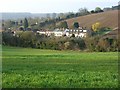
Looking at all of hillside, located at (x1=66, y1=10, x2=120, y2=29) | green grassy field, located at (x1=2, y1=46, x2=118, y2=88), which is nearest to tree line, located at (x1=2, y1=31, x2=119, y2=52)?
hillside, located at (x1=66, y1=10, x2=120, y2=29)

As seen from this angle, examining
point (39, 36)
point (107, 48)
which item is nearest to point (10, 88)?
point (107, 48)

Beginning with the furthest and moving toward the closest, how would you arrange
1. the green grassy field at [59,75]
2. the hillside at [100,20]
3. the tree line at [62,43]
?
the hillside at [100,20] < the tree line at [62,43] < the green grassy field at [59,75]

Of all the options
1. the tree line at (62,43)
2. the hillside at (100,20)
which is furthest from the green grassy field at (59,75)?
the hillside at (100,20)

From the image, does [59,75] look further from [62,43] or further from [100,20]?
[100,20]

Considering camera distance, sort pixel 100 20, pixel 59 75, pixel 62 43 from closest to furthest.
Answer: pixel 59 75, pixel 62 43, pixel 100 20

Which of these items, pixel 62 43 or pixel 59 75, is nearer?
pixel 59 75

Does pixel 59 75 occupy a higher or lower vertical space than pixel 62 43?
higher

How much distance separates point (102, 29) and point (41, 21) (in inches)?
1106

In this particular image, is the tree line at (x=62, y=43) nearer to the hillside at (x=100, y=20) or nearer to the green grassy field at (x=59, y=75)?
the hillside at (x=100, y=20)

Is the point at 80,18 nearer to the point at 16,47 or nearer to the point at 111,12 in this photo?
the point at 111,12

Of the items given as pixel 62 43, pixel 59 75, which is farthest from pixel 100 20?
pixel 59 75

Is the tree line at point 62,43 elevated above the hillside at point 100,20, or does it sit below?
below

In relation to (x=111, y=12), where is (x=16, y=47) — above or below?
below

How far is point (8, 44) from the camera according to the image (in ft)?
169
